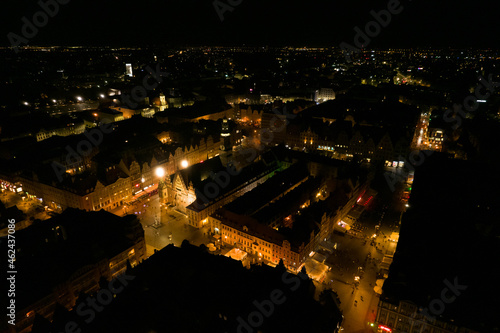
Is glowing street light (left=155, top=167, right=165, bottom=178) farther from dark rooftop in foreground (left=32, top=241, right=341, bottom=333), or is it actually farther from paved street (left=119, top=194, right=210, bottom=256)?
dark rooftop in foreground (left=32, top=241, right=341, bottom=333)

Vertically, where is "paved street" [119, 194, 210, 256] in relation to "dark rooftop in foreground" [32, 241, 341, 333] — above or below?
below

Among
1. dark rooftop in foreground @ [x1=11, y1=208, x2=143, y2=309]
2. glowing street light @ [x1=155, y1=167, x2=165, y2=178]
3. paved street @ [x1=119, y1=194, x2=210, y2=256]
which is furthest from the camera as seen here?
glowing street light @ [x1=155, y1=167, x2=165, y2=178]

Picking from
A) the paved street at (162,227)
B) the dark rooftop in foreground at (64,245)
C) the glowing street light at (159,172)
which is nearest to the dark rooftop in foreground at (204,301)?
the dark rooftop in foreground at (64,245)

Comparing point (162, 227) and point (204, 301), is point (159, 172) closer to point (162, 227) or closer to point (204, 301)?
point (162, 227)

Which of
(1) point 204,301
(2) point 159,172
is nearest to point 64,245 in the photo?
(1) point 204,301

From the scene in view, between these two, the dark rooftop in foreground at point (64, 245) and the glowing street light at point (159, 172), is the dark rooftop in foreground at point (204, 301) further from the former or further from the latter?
the glowing street light at point (159, 172)

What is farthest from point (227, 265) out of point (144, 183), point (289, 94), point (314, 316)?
point (289, 94)

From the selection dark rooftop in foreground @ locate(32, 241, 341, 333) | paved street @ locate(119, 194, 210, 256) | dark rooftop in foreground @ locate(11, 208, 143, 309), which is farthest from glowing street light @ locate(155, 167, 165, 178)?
dark rooftop in foreground @ locate(32, 241, 341, 333)

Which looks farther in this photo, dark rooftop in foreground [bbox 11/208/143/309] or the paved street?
the paved street

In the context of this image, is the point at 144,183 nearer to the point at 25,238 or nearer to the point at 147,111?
the point at 25,238

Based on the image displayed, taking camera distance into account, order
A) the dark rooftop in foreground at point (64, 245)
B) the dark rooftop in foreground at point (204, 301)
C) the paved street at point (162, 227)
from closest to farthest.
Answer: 1. the dark rooftop in foreground at point (204, 301)
2. the dark rooftop in foreground at point (64, 245)
3. the paved street at point (162, 227)

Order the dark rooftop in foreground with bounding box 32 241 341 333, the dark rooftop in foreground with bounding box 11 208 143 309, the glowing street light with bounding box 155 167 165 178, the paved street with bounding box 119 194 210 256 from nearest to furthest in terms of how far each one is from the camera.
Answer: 1. the dark rooftop in foreground with bounding box 32 241 341 333
2. the dark rooftop in foreground with bounding box 11 208 143 309
3. the paved street with bounding box 119 194 210 256
4. the glowing street light with bounding box 155 167 165 178

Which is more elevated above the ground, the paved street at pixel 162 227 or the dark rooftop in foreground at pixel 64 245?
the dark rooftop in foreground at pixel 64 245
